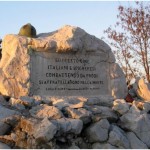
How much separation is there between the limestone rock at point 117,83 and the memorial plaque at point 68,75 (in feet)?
0.56

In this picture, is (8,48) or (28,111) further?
(8,48)

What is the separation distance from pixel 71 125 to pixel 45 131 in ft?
1.87

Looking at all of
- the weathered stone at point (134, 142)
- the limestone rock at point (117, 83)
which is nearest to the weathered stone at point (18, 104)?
the weathered stone at point (134, 142)

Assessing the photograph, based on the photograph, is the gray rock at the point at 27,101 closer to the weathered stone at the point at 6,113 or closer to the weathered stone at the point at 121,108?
the weathered stone at the point at 6,113

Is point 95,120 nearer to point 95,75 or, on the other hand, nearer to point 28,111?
point 28,111

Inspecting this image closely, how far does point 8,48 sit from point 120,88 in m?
3.00

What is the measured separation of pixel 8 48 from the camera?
922 centimetres

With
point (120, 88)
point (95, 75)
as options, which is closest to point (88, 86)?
point (95, 75)

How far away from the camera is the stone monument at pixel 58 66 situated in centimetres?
871

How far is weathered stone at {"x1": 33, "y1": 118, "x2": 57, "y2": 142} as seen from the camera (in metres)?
5.94

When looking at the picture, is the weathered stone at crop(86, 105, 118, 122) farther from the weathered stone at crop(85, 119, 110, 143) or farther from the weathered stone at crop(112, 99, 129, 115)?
the weathered stone at crop(85, 119, 110, 143)

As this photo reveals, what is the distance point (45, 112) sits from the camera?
6918 mm

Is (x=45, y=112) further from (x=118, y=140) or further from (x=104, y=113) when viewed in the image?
(x=118, y=140)

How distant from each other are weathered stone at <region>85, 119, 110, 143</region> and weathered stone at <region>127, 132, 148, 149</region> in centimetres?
59
